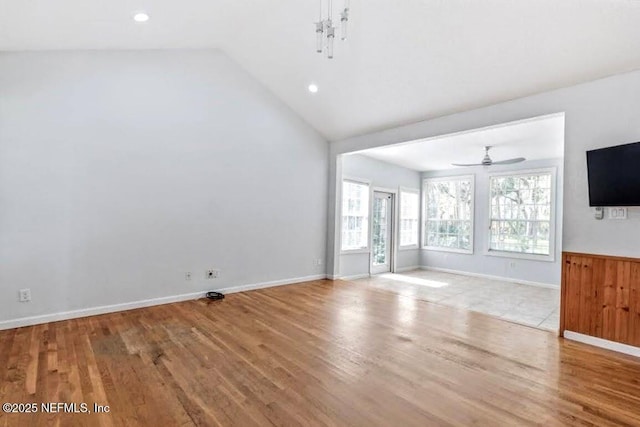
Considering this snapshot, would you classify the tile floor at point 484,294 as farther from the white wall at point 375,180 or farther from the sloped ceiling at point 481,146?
the sloped ceiling at point 481,146

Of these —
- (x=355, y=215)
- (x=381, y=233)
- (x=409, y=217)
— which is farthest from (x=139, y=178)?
(x=409, y=217)

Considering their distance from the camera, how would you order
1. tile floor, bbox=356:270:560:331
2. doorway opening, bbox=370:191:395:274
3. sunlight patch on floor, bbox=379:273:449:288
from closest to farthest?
tile floor, bbox=356:270:560:331 → sunlight patch on floor, bbox=379:273:449:288 → doorway opening, bbox=370:191:395:274

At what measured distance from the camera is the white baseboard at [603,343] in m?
3.09

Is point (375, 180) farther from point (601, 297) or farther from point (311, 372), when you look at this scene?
point (311, 372)

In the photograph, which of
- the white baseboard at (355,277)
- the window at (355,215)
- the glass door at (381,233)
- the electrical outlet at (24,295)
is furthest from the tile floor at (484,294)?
the electrical outlet at (24,295)

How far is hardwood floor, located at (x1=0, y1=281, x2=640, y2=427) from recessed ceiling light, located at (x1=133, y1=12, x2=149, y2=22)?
325 centimetres

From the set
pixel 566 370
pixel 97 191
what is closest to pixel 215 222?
pixel 97 191

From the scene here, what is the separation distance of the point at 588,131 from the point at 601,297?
168 cm

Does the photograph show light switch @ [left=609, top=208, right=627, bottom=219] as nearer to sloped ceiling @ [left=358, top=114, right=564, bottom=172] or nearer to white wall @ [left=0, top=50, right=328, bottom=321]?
sloped ceiling @ [left=358, top=114, right=564, bottom=172]

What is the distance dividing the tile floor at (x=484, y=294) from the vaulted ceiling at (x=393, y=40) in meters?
2.77

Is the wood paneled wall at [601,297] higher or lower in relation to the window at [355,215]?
lower

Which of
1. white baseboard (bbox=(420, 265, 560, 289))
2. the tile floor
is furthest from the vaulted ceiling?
white baseboard (bbox=(420, 265, 560, 289))

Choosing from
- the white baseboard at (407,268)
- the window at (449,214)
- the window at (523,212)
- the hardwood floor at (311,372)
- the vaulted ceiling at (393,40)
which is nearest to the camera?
the hardwood floor at (311,372)

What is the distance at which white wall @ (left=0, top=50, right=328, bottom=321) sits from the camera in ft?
11.8
